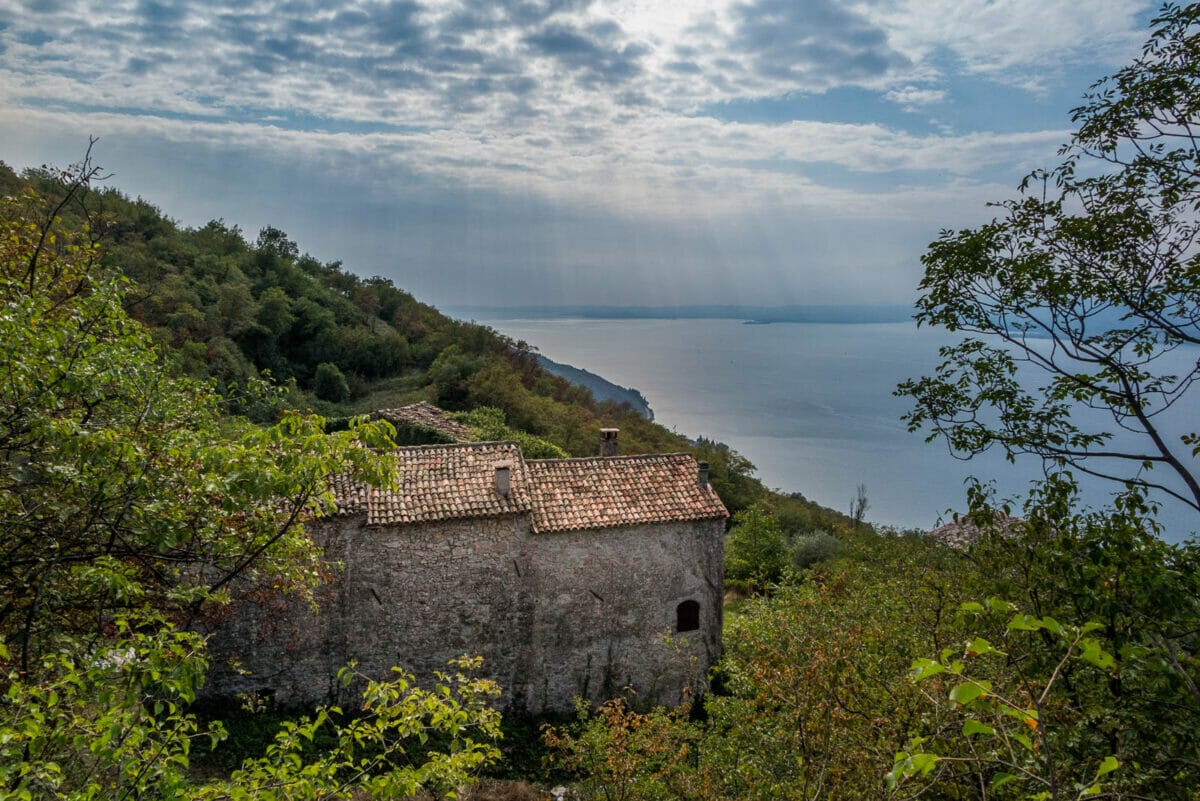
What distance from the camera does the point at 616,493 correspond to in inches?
736

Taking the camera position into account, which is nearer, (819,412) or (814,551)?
(814,551)

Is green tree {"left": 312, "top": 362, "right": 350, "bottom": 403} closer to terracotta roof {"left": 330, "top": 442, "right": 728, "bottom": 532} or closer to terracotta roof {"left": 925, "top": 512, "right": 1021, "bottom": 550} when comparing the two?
terracotta roof {"left": 330, "top": 442, "right": 728, "bottom": 532}

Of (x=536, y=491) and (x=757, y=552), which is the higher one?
(x=536, y=491)

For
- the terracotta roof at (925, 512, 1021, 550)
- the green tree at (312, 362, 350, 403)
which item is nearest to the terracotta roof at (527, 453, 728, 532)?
the terracotta roof at (925, 512, 1021, 550)

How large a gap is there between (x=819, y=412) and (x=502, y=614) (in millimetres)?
79788

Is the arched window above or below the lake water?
below

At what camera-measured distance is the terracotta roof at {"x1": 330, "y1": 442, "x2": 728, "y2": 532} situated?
16344 millimetres

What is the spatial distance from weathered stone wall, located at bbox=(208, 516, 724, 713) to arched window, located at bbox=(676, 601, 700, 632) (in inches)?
7.0

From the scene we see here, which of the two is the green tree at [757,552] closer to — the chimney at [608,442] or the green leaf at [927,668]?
the chimney at [608,442]

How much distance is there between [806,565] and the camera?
36312 millimetres

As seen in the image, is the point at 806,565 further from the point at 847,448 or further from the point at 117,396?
the point at 847,448

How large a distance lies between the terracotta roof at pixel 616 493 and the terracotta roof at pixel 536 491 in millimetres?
Result: 26

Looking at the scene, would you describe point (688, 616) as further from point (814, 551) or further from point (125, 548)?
point (814, 551)

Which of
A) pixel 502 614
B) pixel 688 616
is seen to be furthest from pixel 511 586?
pixel 688 616
